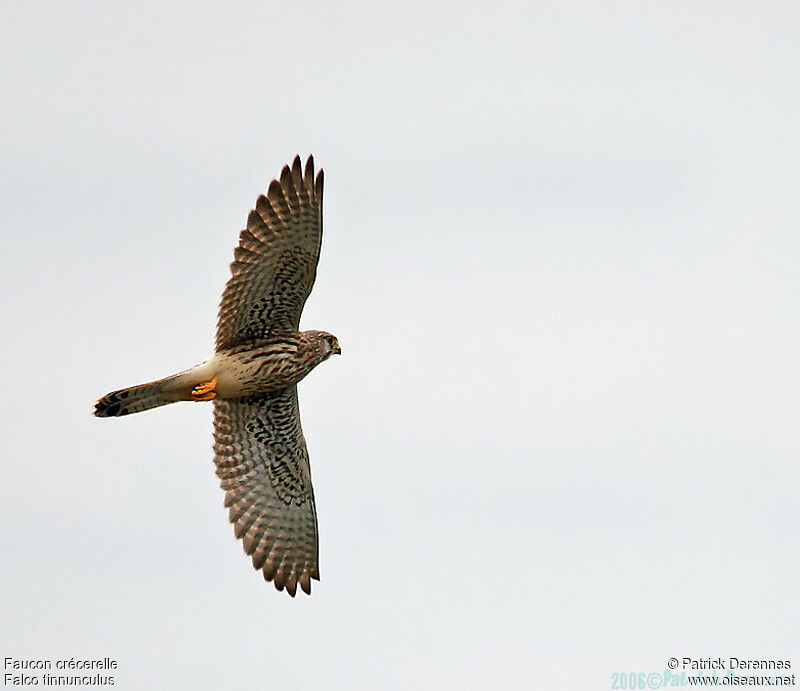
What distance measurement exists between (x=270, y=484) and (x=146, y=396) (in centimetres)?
304

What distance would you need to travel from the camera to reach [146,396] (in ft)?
73.8

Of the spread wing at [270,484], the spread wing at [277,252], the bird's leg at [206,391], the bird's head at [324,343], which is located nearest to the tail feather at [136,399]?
the bird's leg at [206,391]

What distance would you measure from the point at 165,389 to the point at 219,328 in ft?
3.84

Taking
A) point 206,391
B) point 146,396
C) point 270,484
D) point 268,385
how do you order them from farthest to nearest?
point 270,484
point 268,385
point 206,391
point 146,396

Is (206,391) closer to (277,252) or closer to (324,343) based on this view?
(324,343)

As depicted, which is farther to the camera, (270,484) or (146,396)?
(270,484)

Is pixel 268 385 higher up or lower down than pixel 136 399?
higher up

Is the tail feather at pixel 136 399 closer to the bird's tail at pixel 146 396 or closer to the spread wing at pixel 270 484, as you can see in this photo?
the bird's tail at pixel 146 396

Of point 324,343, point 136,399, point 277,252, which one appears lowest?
point 136,399

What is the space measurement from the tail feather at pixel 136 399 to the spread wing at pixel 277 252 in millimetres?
1217

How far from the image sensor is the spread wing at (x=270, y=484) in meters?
24.2

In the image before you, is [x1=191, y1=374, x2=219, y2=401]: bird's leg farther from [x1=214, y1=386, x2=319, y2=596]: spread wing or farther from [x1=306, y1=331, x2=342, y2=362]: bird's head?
[x1=306, y1=331, x2=342, y2=362]: bird's head

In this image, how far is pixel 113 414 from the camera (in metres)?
22.4

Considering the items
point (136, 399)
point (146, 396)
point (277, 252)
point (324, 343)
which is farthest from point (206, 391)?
point (277, 252)
